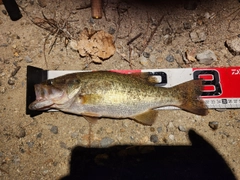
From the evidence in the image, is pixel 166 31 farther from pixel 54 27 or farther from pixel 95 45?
pixel 54 27

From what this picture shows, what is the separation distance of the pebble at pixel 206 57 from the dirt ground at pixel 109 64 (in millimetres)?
80

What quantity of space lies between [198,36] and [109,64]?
1.40m

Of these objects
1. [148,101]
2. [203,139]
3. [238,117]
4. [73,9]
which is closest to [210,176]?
[203,139]

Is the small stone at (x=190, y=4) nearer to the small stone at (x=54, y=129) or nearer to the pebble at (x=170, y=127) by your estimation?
the pebble at (x=170, y=127)

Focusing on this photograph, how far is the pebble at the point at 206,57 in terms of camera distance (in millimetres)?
3404

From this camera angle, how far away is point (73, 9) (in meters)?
3.57

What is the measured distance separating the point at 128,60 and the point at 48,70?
116 cm

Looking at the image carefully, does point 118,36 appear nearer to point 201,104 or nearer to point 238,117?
point 201,104

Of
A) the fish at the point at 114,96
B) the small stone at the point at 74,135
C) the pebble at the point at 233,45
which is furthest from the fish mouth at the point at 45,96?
the pebble at the point at 233,45

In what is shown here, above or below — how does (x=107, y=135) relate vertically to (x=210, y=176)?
above

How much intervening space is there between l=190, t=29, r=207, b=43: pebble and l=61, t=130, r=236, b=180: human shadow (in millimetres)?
1490

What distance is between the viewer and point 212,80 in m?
3.32

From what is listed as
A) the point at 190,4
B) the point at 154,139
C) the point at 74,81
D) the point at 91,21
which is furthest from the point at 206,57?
the point at 74,81

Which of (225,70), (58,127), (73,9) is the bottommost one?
(58,127)
